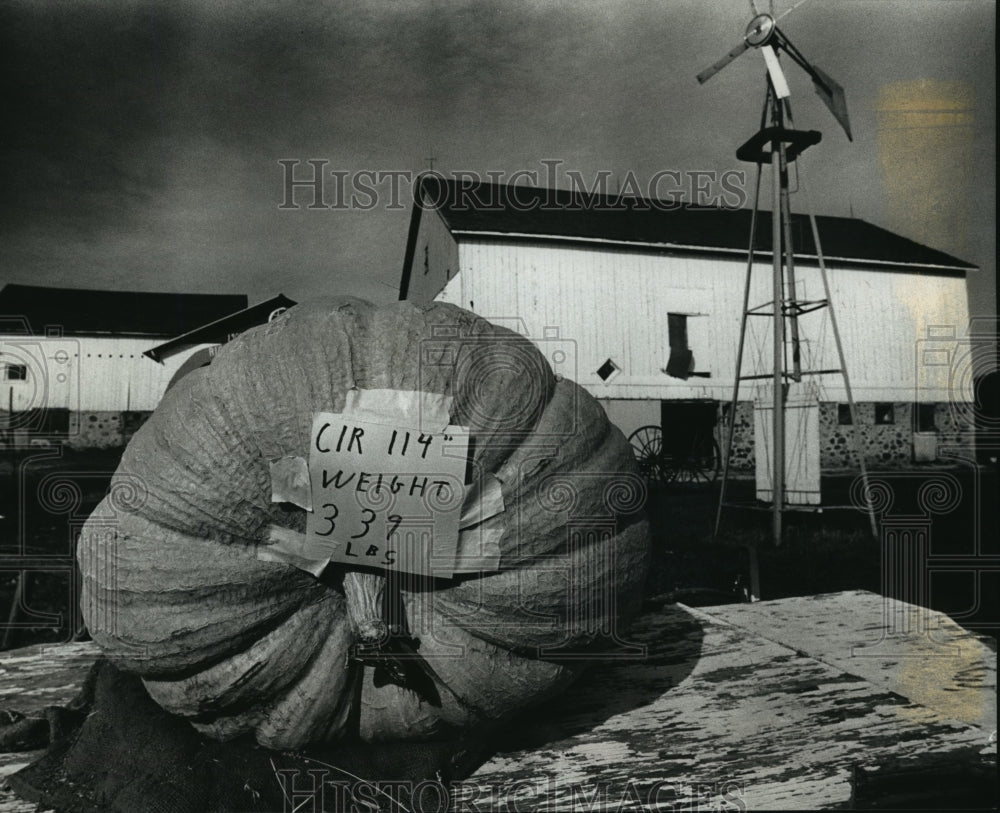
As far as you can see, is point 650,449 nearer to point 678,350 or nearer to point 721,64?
point 678,350

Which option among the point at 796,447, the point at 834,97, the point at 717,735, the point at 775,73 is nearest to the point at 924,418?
the point at 796,447

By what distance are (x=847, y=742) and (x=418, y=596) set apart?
3.09ft

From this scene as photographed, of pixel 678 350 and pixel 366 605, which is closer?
pixel 366 605

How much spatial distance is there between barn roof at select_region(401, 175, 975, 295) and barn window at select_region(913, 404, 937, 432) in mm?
2479

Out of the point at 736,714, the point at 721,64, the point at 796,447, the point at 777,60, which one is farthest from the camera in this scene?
the point at 796,447

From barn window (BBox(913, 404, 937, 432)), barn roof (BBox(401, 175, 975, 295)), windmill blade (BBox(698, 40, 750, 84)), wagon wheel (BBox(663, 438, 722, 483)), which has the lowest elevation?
wagon wheel (BBox(663, 438, 722, 483))

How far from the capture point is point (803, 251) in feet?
43.0

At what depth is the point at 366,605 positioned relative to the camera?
1375 mm

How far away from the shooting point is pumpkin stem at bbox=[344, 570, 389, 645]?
1.34m

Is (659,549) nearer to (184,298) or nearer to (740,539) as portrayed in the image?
(740,539)

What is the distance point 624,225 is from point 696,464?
162 inches

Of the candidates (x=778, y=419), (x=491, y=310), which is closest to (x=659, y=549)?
(x=778, y=419)

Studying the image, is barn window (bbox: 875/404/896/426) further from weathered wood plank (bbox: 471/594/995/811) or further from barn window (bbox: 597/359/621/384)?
weathered wood plank (bbox: 471/594/995/811)

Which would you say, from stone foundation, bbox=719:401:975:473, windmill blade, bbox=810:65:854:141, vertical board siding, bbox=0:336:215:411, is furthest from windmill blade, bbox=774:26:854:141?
vertical board siding, bbox=0:336:215:411
